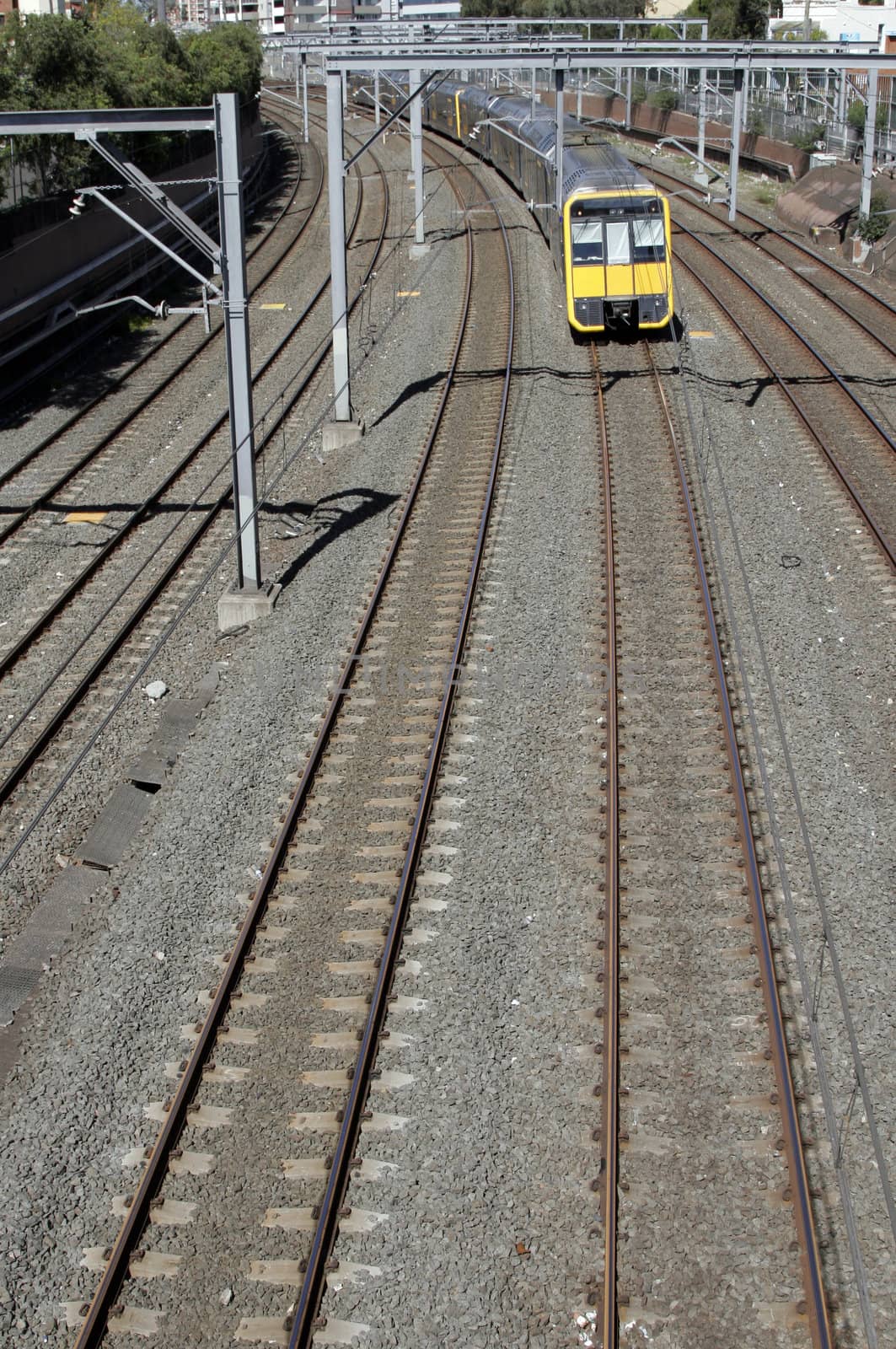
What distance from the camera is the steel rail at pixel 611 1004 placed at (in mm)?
5570

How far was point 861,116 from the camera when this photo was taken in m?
38.8

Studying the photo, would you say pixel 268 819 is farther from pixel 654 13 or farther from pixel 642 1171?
pixel 654 13

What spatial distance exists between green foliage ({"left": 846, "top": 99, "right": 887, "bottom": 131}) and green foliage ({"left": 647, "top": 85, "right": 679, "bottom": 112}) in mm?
7505

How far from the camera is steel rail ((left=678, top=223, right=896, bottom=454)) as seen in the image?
53.8 ft

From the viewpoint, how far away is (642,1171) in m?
6.18

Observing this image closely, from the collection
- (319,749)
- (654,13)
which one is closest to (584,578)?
(319,749)

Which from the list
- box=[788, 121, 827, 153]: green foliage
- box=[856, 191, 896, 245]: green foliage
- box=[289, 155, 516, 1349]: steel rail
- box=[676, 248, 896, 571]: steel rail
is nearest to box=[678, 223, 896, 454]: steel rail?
box=[676, 248, 896, 571]: steel rail

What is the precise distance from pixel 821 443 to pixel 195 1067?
461 inches

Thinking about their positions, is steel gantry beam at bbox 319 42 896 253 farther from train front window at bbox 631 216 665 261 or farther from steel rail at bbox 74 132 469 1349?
steel rail at bbox 74 132 469 1349

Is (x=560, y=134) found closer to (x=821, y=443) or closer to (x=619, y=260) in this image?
(x=619, y=260)

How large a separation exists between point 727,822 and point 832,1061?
2146 mm

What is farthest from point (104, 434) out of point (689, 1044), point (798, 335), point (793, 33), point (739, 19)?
point (793, 33)

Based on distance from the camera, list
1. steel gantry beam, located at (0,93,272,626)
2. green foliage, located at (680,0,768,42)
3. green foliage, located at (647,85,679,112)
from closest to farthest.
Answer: steel gantry beam, located at (0,93,272,626)
green foliage, located at (647,85,679,112)
green foliage, located at (680,0,768,42)

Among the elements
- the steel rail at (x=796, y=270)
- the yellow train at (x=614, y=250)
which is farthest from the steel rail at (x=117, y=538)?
the steel rail at (x=796, y=270)
